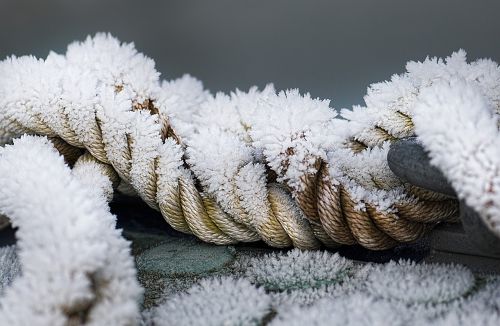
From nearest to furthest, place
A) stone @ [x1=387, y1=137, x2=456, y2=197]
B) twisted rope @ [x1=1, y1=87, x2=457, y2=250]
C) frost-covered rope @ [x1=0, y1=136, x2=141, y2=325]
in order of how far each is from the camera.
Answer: frost-covered rope @ [x1=0, y1=136, x2=141, y2=325], stone @ [x1=387, y1=137, x2=456, y2=197], twisted rope @ [x1=1, y1=87, x2=457, y2=250]

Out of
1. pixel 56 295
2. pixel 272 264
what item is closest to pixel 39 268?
pixel 56 295

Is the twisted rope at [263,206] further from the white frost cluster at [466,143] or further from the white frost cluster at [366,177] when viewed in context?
the white frost cluster at [466,143]

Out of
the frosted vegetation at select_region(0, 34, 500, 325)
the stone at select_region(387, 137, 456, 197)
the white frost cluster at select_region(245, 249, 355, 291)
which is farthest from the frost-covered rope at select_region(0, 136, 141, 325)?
the stone at select_region(387, 137, 456, 197)

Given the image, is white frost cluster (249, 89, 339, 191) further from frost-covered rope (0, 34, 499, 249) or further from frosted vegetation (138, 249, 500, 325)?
frosted vegetation (138, 249, 500, 325)

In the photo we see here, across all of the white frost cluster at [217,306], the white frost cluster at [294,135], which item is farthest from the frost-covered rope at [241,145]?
the white frost cluster at [217,306]

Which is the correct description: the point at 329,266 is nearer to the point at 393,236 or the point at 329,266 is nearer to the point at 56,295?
the point at 393,236

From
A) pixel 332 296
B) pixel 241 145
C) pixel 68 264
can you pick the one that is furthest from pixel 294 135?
pixel 68 264

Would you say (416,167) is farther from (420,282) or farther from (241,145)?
(241,145)
